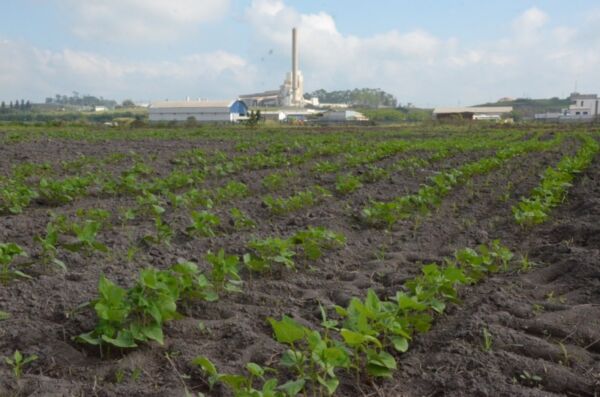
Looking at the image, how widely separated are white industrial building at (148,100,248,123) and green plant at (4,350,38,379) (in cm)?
7481

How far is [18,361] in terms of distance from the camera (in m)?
3.01

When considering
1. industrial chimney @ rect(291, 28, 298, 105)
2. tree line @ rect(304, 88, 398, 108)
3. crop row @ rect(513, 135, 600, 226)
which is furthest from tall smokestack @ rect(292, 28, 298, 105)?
crop row @ rect(513, 135, 600, 226)

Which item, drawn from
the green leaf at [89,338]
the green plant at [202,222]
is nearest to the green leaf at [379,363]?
the green leaf at [89,338]

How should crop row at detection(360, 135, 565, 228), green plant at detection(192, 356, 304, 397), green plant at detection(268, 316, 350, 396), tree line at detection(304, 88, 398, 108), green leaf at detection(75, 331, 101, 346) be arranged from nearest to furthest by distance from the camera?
1. green plant at detection(192, 356, 304, 397)
2. green plant at detection(268, 316, 350, 396)
3. green leaf at detection(75, 331, 101, 346)
4. crop row at detection(360, 135, 565, 228)
5. tree line at detection(304, 88, 398, 108)

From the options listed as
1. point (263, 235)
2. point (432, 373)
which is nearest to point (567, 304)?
point (432, 373)

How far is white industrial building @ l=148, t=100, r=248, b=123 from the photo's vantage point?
3108 inches

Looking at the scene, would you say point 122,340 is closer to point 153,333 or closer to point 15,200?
point 153,333

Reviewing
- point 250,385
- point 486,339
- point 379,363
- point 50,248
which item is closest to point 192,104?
point 50,248

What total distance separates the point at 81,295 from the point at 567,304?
3.64 meters

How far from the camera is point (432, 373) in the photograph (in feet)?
10.6

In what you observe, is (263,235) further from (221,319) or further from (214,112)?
(214,112)

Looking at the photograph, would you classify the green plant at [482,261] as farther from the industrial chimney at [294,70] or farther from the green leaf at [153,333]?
the industrial chimney at [294,70]

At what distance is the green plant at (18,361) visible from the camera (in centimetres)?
300

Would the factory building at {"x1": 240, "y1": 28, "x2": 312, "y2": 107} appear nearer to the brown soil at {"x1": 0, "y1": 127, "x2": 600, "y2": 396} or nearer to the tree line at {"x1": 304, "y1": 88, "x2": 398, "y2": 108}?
the tree line at {"x1": 304, "y1": 88, "x2": 398, "y2": 108}
